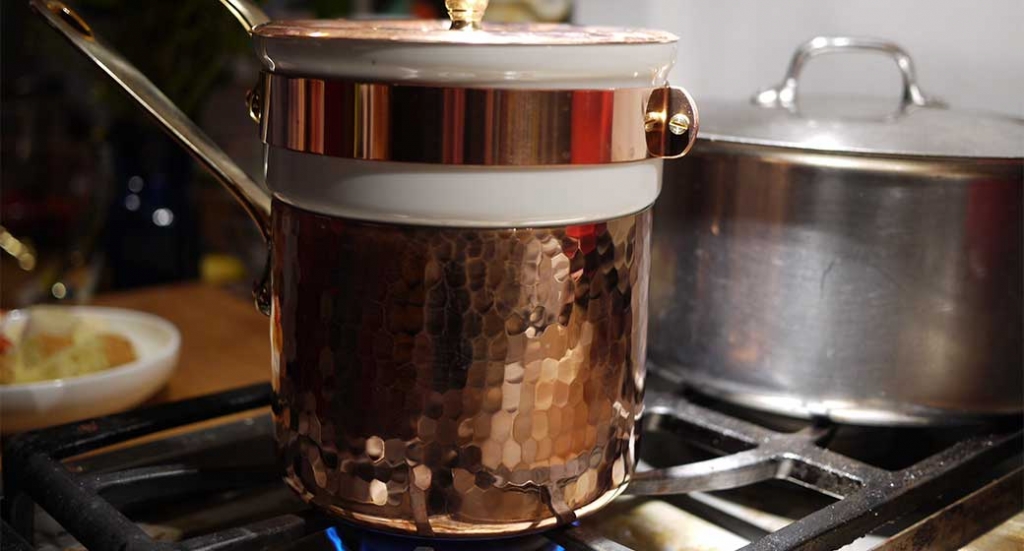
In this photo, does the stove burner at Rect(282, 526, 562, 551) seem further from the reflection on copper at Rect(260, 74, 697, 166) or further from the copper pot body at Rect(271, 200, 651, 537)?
the reflection on copper at Rect(260, 74, 697, 166)

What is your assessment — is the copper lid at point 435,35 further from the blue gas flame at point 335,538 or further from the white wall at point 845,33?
the white wall at point 845,33

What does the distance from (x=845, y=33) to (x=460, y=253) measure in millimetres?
615

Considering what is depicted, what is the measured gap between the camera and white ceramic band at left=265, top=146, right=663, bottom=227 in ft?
1.39

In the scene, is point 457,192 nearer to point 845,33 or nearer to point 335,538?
point 335,538

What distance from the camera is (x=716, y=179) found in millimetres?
668

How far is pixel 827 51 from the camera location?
755 mm

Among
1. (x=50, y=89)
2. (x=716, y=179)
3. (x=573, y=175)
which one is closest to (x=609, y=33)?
(x=573, y=175)

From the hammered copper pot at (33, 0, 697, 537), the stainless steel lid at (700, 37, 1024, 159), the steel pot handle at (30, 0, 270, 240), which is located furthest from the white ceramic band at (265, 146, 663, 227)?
the stainless steel lid at (700, 37, 1024, 159)

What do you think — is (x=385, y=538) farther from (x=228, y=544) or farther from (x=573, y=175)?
(x=573, y=175)

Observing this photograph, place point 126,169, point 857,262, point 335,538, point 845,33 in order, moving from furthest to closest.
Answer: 1. point 126,169
2. point 845,33
3. point 857,262
4. point 335,538

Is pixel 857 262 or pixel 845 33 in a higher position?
pixel 845 33

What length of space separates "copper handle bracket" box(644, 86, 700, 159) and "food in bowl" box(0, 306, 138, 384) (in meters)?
0.51

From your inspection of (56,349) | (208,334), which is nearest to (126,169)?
(208,334)

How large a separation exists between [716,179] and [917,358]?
163mm
